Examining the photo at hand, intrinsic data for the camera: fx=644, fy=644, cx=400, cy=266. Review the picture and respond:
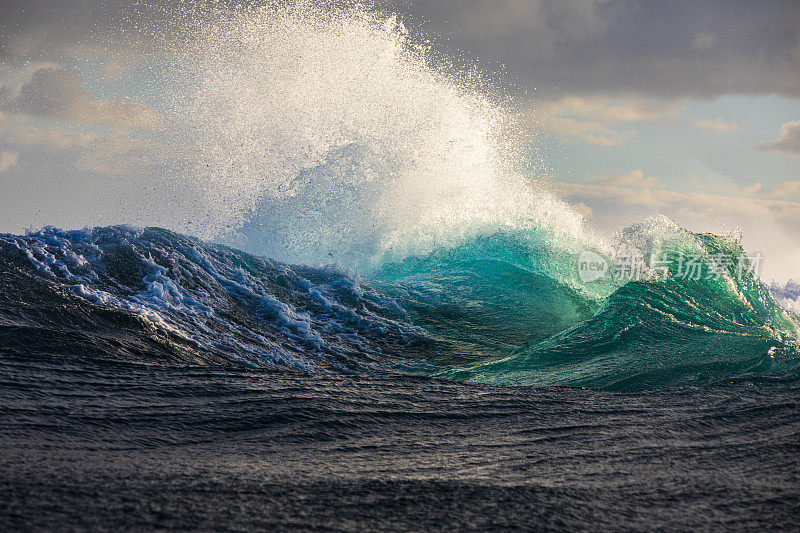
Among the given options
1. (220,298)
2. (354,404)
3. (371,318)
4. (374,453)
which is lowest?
(374,453)

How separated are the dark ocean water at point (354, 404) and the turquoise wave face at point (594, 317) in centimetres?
6

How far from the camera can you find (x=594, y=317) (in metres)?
8.95

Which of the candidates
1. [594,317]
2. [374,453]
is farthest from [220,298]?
[374,453]

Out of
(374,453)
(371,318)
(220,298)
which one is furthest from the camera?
(371,318)

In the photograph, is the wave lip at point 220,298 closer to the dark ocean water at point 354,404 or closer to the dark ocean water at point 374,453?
the dark ocean water at point 354,404

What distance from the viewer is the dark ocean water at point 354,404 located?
265cm

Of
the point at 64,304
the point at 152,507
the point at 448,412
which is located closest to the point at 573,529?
the point at 152,507

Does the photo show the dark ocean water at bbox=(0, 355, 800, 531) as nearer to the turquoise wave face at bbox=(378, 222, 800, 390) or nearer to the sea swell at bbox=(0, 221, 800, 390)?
the sea swell at bbox=(0, 221, 800, 390)

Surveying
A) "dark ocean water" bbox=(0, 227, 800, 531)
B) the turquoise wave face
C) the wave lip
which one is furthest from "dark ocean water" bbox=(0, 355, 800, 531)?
the wave lip

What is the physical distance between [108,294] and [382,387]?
380 cm

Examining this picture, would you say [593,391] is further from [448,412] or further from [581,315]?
[581,315]

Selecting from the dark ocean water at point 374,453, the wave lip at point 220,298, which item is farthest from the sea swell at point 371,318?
the dark ocean water at point 374,453

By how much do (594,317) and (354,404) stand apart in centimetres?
523

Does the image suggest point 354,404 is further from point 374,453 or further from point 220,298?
point 220,298
